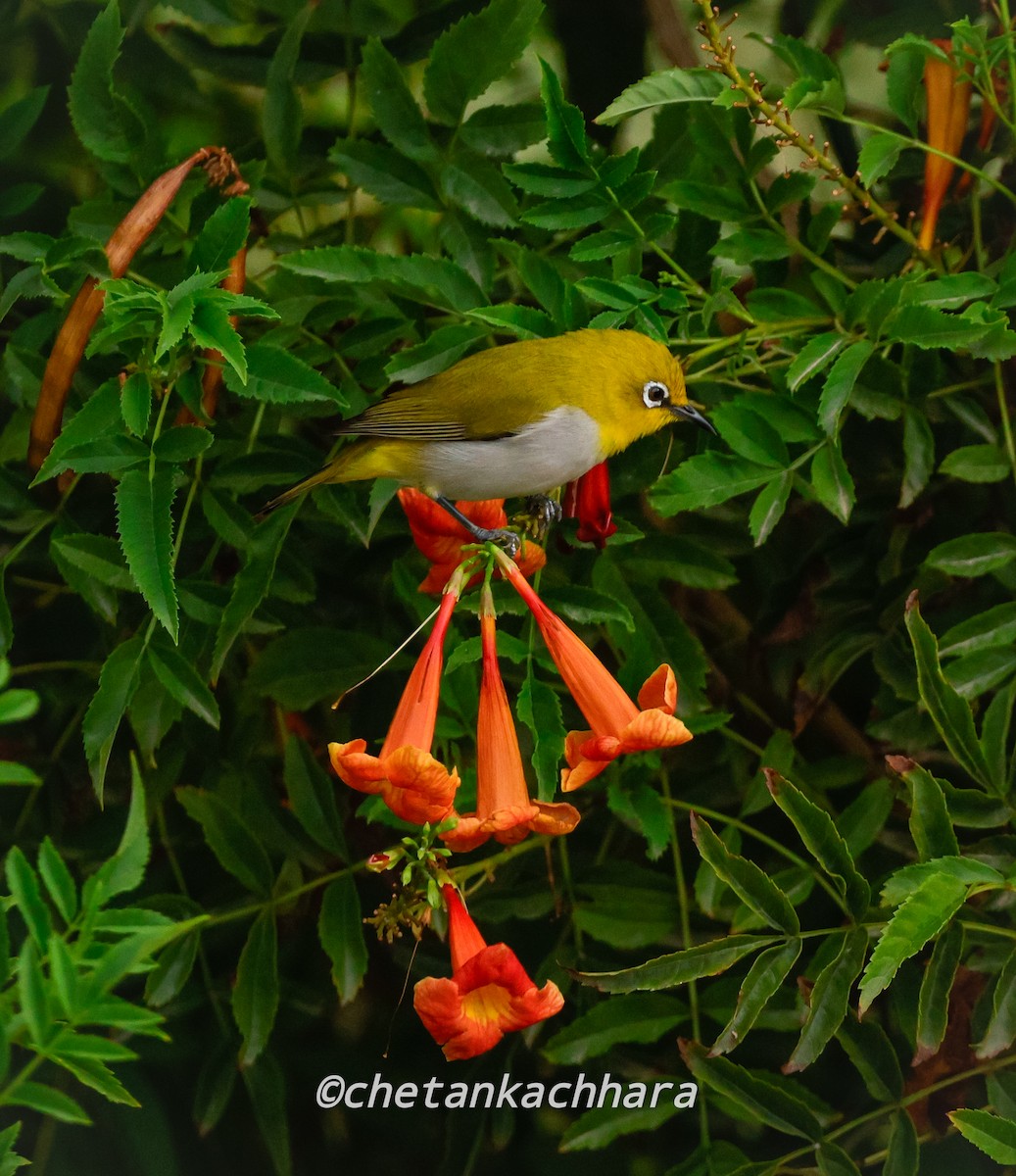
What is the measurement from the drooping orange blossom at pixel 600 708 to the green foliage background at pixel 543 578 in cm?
4

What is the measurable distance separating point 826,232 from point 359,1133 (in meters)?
0.71

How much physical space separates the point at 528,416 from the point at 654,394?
6 centimetres

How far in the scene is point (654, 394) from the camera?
543mm

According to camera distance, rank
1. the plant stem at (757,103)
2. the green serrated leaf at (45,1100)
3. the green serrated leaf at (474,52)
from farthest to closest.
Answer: the green serrated leaf at (474,52) → the plant stem at (757,103) → the green serrated leaf at (45,1100)

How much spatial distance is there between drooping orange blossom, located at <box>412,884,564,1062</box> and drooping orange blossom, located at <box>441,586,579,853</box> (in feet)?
0.15

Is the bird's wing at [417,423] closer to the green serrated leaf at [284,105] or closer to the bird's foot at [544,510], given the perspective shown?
the bird's foot at [544,510]

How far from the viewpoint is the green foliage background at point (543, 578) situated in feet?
1.81

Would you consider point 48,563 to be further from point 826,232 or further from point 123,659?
point 826,232

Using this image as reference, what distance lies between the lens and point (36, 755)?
80 centimetres

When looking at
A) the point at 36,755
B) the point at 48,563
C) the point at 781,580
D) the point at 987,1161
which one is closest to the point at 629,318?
the point at 781,580

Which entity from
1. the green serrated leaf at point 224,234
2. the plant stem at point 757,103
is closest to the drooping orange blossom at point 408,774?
the green serrated leaf at point 224,234

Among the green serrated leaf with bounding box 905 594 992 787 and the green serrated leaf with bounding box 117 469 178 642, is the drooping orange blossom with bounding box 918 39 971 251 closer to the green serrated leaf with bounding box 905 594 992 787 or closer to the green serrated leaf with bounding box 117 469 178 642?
the green serrated leaf with bounding box 905 594 992 787

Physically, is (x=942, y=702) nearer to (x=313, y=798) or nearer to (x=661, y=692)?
(x=661, y=692)

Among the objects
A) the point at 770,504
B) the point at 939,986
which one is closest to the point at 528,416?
the point at 770,504
